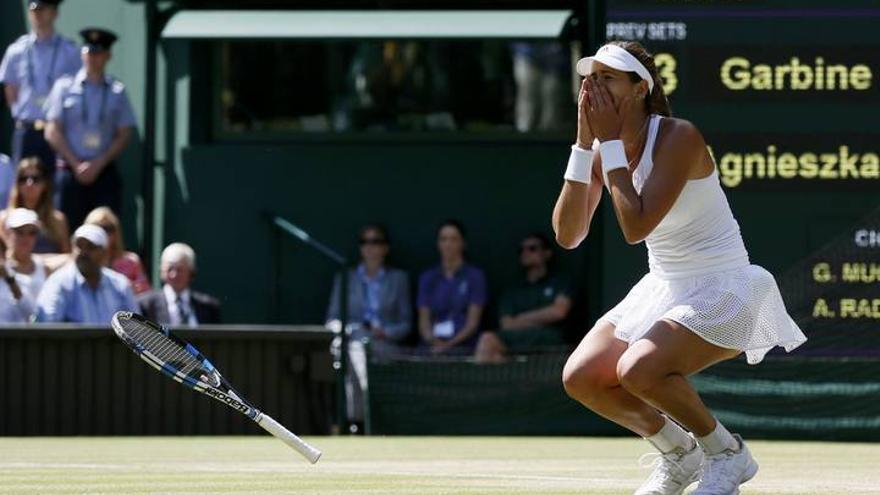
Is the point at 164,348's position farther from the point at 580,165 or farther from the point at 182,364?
the point at 580,165

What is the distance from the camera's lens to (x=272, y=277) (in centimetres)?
1534

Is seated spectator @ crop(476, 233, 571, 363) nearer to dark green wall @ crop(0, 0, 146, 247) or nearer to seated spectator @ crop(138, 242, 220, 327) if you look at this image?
seated spectator @ crop(138, 242, 220, 327)

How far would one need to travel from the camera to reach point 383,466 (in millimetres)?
9367

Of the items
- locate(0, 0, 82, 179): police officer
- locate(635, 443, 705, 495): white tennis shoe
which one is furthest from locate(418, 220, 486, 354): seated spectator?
locate(635, 443, 705, 495): white tennis shoe

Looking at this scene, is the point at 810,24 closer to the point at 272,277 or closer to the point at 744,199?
the point at 744,199

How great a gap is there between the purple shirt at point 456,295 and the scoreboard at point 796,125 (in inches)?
86.8

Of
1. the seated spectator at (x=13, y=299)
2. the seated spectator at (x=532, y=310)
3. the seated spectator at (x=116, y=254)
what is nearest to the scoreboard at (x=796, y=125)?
the seated spectator at (x=532, y=310)

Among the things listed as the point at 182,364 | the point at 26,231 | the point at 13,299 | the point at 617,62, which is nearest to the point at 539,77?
the point at 26,231

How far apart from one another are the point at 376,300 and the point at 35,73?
3.02 m

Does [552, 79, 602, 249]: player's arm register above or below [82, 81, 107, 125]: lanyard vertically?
below

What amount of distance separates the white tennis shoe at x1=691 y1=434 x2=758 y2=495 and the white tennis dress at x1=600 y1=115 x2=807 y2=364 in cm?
36

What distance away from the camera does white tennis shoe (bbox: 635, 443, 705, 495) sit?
658cm

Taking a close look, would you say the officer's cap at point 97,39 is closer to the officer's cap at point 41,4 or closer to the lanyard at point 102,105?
the lanyard at point 102,105

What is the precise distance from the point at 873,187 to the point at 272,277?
4.98 meters
